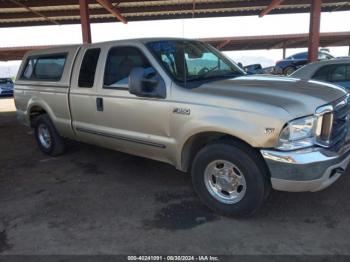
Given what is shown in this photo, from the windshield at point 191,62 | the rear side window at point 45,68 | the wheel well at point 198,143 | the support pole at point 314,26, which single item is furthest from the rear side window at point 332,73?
the rear side window at point 45,68

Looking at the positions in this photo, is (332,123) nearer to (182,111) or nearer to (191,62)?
(182,111)

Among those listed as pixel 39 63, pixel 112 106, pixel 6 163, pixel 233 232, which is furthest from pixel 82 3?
pixel 233 232

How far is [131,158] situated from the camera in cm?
627

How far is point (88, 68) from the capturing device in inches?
207

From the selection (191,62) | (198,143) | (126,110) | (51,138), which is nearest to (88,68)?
(126,110)

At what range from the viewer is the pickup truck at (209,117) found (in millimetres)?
3369

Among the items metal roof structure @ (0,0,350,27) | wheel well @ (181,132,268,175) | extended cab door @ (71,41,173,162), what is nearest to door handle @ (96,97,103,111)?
extended cab door @ (71,41,173,162)

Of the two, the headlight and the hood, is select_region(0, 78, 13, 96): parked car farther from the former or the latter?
the headlight

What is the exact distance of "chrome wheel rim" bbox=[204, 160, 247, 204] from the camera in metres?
3.77

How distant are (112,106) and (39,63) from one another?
8.32 feet

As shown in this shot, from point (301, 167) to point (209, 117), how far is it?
3.40 ft

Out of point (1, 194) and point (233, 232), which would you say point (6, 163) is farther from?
point (233, 232)

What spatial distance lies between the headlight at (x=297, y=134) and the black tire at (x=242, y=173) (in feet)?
1.14

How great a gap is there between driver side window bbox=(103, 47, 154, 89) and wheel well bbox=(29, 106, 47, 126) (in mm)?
2219
